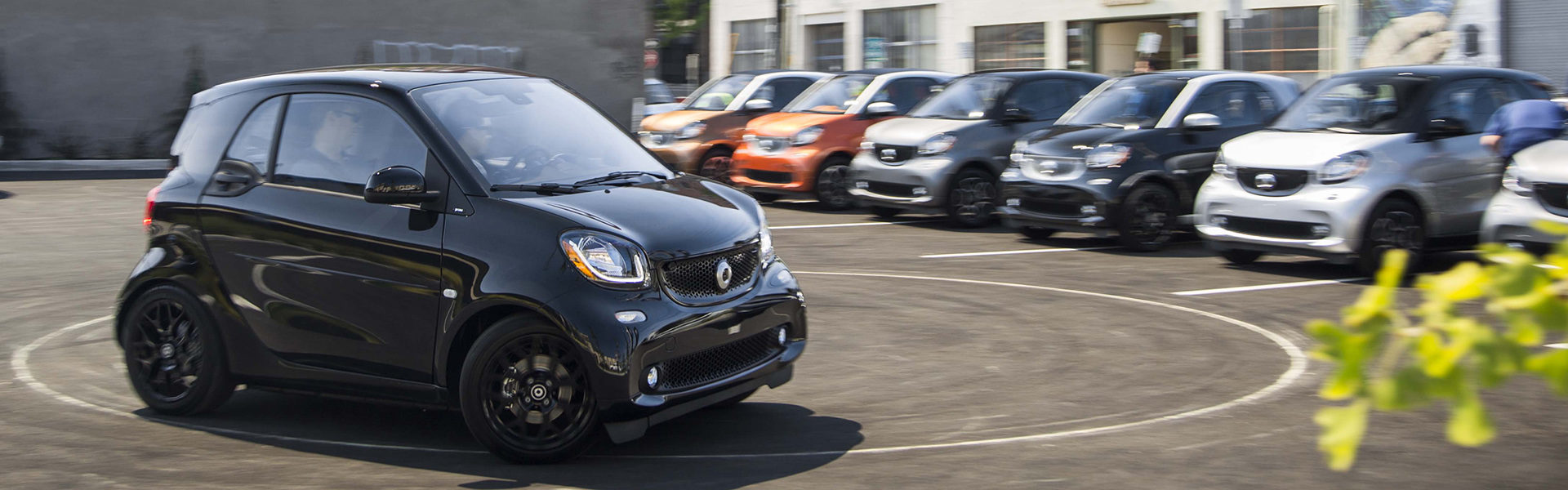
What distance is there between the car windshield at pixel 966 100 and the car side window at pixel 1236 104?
97.4 inches

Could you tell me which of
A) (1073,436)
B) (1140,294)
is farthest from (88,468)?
(1140,294)

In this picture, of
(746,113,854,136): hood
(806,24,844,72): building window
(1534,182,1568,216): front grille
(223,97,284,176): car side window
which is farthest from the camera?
(806,24,844,72): building window

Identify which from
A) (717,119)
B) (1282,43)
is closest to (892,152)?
(717,119)

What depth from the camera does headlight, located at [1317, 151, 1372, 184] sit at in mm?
10766

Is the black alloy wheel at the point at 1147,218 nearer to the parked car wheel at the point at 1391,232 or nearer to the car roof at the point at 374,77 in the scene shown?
the parked car wheel at the point at 1391,232

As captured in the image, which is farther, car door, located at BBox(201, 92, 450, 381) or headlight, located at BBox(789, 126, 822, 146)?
headlight, located at BBox(789, 126, 822, 146)

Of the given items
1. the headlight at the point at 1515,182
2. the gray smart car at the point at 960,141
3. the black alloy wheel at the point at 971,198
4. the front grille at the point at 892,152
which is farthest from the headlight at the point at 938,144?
the headlight at the point at 1515,182

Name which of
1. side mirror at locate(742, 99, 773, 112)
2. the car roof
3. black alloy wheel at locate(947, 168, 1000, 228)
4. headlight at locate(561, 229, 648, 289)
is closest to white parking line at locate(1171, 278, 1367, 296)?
black alloy wheel at locate(947, 168, 1000, 228)

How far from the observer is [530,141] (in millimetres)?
6082

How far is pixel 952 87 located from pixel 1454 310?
1454cm

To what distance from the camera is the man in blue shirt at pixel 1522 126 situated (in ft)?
34.8

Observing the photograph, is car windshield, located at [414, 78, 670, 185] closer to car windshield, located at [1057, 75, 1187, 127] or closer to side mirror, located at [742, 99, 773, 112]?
car windshield, located at [1057, 75, 1187, 127]

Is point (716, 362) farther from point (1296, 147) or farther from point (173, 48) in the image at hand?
point (173, 48)

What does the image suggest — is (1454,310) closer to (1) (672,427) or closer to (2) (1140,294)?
(1) (672,427)
